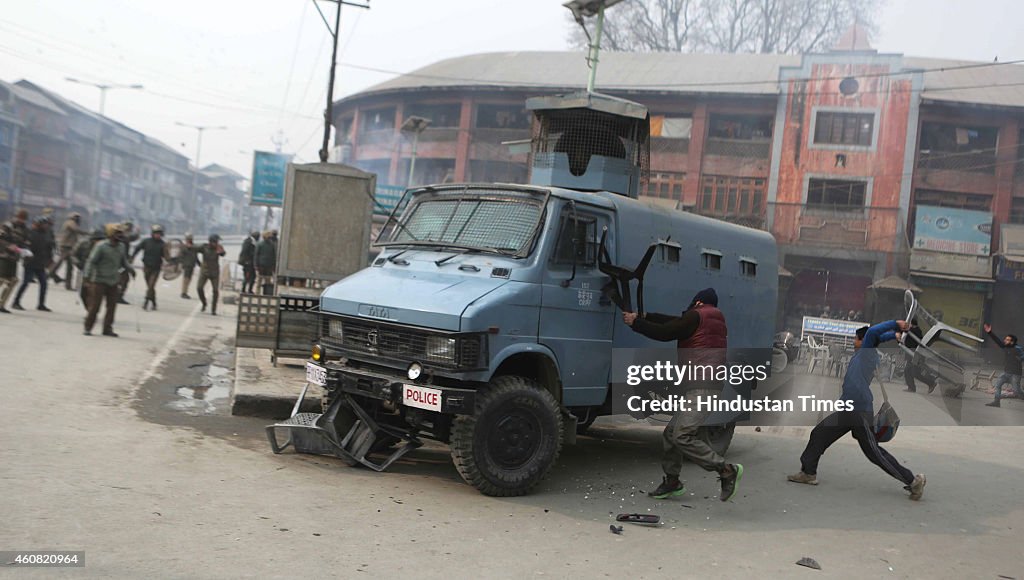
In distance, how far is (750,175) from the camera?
3572cm

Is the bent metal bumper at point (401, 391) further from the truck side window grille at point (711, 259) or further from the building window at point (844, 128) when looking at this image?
the building window at point (844, 128)

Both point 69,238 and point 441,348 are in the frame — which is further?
point 69,238

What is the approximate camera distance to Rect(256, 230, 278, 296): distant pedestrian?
755 inches

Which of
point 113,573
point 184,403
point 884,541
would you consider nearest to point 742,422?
point 884,541

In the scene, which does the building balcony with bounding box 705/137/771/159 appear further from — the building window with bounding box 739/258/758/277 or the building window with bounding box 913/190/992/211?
the building window with bounding box 739/258/758/277

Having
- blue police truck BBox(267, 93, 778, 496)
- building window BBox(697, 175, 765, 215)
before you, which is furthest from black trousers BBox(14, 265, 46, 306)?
building window BBox(697, 175, 765, 215)

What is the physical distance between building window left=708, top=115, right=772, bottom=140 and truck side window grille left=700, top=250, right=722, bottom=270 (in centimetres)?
2856

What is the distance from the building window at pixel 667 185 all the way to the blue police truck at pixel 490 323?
28863 mm

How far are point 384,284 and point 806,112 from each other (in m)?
31.3

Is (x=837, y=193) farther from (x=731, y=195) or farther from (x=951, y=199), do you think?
(x=951, y=199)

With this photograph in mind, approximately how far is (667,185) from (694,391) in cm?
3131

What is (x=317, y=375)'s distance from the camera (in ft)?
22.5

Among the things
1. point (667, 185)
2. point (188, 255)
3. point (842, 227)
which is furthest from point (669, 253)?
point (667, 185)

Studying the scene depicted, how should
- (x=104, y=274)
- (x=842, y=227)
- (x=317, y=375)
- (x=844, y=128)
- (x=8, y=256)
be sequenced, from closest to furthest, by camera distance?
1. (x=317, y=375)
2. (x=104, y=274)
3. (x=8, y=256)
4. (x=842, y=227)
5. (x=844, y=128)
